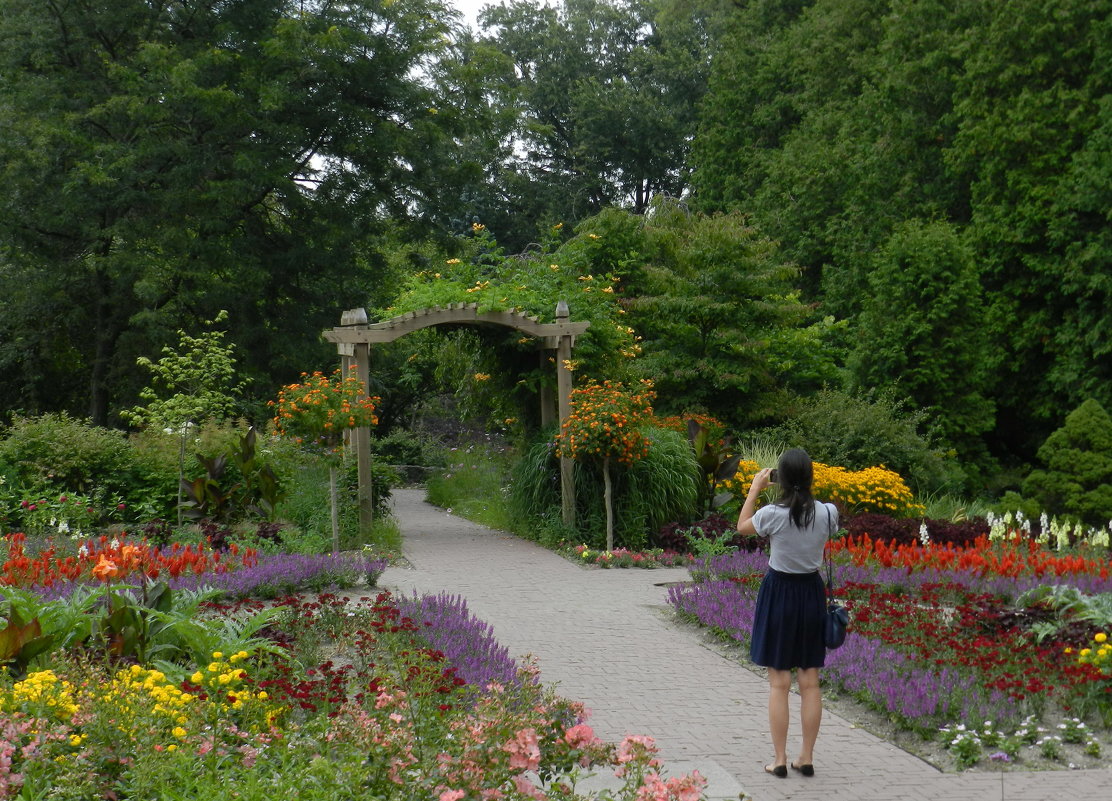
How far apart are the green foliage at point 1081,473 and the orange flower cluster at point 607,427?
5.70 m

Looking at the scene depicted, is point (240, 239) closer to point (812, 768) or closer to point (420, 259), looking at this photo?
point (420, 259)

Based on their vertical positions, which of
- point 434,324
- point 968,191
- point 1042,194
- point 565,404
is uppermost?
point 968,191

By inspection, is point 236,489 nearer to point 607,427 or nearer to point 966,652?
point 607,427

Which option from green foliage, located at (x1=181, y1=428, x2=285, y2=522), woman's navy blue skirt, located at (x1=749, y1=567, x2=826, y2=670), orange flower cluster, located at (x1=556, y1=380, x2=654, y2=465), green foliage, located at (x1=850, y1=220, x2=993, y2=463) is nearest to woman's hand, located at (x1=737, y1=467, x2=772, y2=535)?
woman's navy blue skirt, located at (x1=749, y1=567, x2=826, y2=670)

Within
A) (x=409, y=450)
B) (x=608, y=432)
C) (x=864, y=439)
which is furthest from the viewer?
(x=409, y=450)

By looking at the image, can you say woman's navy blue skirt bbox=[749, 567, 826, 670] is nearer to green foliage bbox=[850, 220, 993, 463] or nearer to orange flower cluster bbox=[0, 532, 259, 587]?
orange flower cluster bbox=[0, 532, 259, 587]

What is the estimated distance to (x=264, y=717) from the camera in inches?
178

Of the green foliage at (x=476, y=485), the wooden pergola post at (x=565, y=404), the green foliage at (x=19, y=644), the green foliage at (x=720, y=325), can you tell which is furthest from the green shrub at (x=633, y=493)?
the green foliage at (x=19, y=644)

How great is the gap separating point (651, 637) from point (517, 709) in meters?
4.15

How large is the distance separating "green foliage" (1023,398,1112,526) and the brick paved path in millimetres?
5956

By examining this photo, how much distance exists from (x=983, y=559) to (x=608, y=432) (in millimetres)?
4281

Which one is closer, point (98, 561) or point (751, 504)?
point (751, 504)

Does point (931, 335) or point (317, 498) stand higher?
point (931, 335)

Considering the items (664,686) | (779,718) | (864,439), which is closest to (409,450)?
(864,439)
